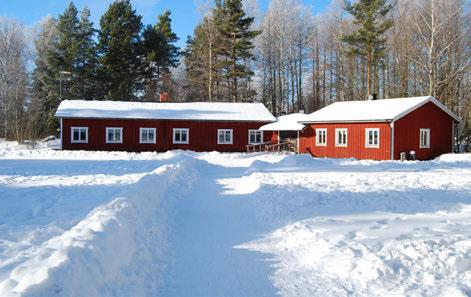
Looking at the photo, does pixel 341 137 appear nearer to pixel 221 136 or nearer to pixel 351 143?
pixel 351 143

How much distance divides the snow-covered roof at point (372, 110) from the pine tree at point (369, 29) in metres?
6.30

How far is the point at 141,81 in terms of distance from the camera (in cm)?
4784

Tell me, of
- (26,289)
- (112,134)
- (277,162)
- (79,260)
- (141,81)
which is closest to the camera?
(26,289)

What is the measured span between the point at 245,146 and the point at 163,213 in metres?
25.9

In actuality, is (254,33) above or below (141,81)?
above

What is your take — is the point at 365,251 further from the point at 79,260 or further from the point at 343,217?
the point at 79,260

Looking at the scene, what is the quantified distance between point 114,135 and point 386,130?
20.8 m

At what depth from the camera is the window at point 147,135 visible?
33.7 metres

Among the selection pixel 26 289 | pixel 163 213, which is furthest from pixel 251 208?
pixel 26 289

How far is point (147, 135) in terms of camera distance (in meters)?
33.8

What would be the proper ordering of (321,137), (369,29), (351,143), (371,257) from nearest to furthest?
(371,257)
(351,143)
(321,137)
(369,29)

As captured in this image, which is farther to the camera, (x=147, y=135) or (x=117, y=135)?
(x=147, y=135)

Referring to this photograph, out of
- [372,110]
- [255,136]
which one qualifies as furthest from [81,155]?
[372,110]

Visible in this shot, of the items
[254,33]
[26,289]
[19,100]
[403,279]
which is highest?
[254,33]
